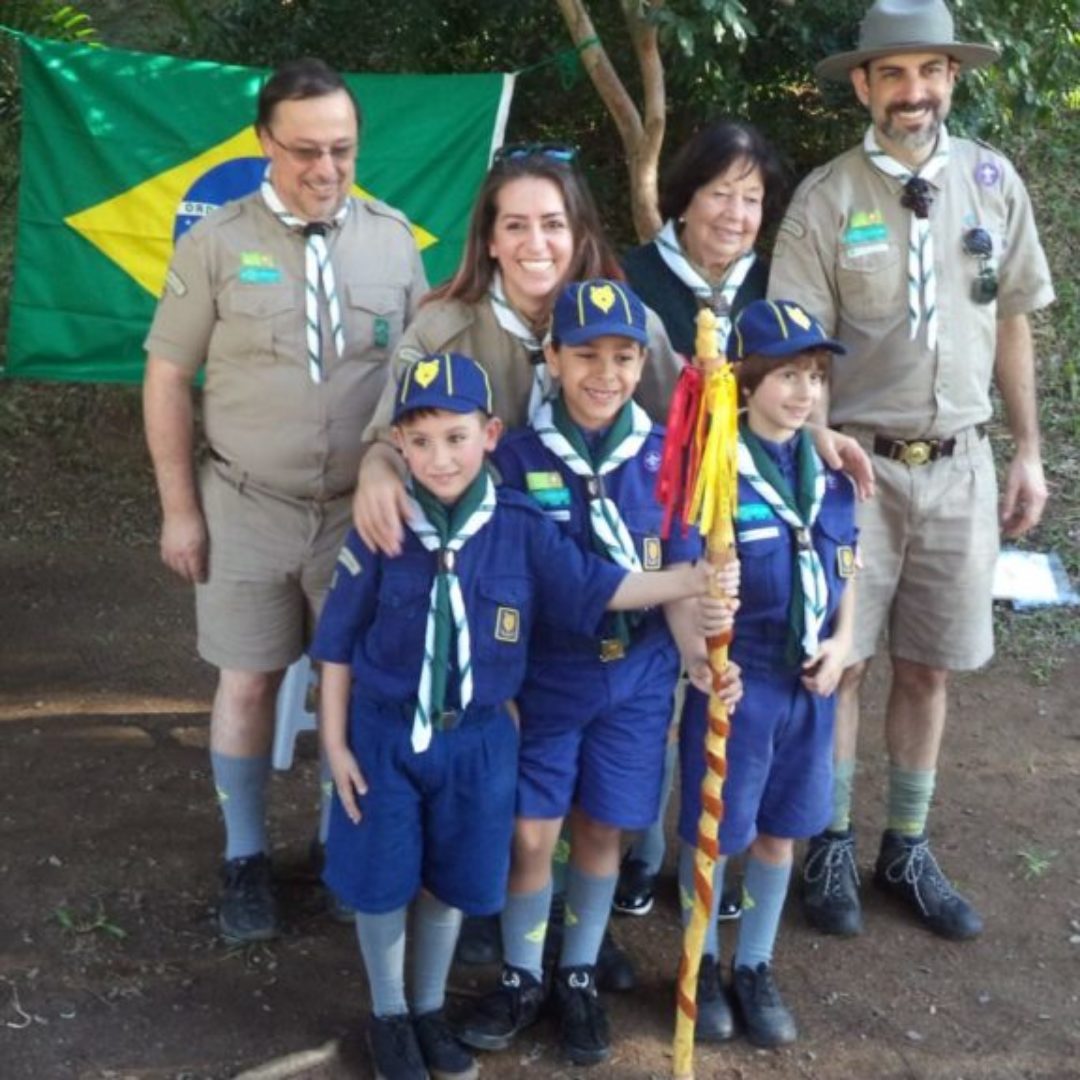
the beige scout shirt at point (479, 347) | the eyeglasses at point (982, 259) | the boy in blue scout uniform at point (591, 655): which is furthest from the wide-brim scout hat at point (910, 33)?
the boy in blue scout uniform at point (591, 655)

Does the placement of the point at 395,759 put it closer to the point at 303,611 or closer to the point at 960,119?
the point at 303,611

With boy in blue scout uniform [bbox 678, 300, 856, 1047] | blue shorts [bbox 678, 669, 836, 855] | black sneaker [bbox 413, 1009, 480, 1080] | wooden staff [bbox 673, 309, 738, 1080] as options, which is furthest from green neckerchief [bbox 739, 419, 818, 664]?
black sneaker [bbox 413, 1009, 480, 1080]

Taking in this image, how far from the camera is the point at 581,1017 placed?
3.67 m

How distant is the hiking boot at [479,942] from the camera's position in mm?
4031

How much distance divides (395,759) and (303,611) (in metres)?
0.83

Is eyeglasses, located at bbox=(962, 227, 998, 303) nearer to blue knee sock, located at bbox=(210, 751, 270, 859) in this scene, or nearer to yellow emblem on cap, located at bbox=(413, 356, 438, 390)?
yellow emblem on cap, located at bbox=(413, 356, 438, 390)

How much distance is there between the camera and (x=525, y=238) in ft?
11.5

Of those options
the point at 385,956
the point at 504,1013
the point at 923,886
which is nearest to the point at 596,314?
the point at 385,956

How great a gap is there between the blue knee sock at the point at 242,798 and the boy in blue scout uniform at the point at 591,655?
2.66 ft

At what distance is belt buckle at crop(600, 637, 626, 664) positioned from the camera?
349 centimetres

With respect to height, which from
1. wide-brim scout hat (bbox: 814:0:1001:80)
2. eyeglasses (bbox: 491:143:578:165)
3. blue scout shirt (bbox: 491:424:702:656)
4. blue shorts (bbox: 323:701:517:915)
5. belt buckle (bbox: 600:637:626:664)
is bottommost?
blue shorts (bbox: 323:701:517:915)

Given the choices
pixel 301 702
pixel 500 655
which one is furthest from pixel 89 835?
pixel 500 655

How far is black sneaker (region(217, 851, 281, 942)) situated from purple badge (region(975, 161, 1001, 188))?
2510 millimetres

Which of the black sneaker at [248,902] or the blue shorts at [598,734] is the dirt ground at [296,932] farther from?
the blue shorts at [598,734]
